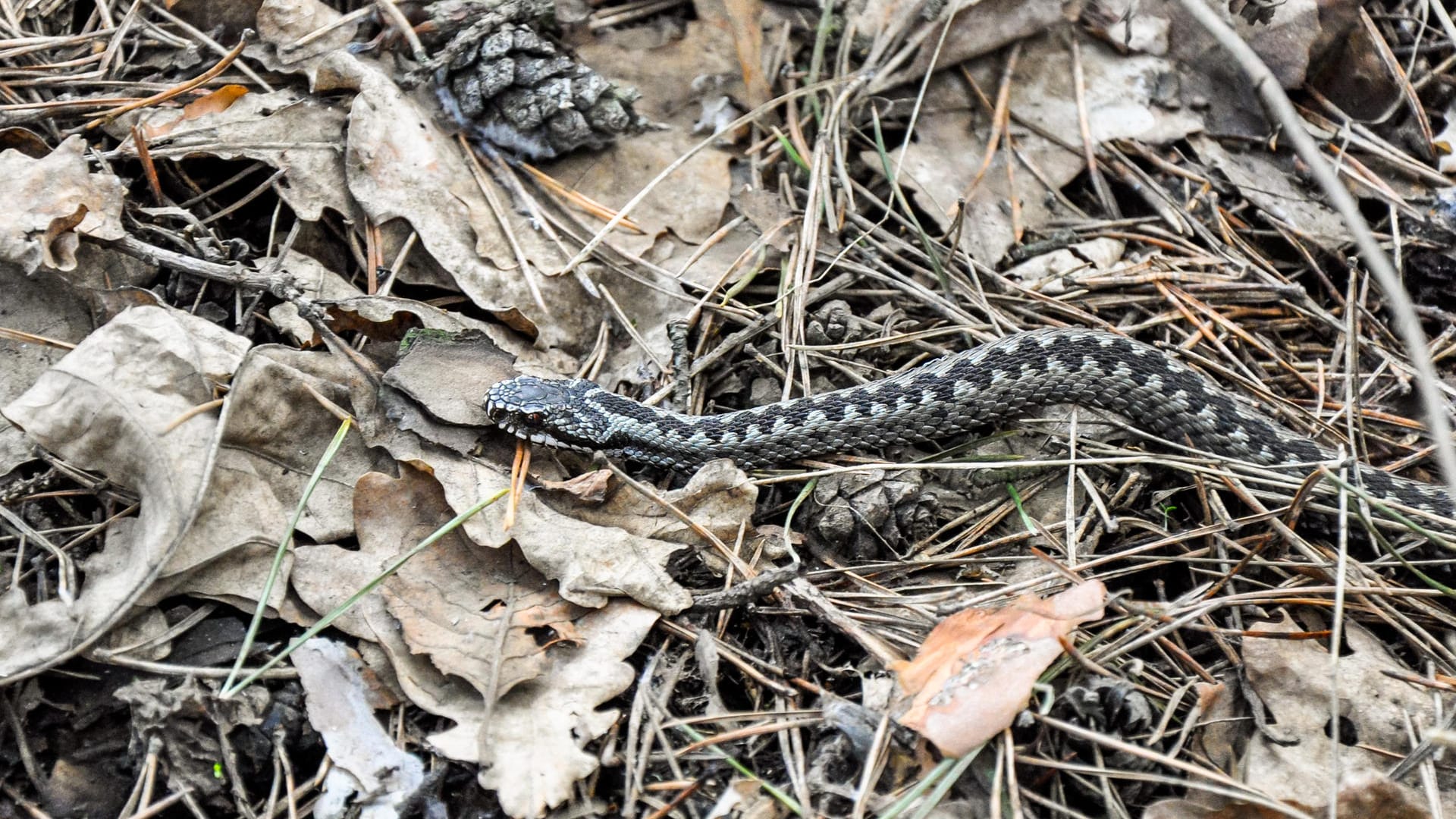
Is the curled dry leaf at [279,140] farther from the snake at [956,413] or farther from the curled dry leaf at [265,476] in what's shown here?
the snake at [956,413]

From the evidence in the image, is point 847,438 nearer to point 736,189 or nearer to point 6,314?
point 736,189

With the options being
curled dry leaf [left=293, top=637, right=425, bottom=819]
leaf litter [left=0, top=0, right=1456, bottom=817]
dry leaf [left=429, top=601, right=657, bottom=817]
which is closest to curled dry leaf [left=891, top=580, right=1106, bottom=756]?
leaf litter [left=0, top=0, right=1456, bottom=817]

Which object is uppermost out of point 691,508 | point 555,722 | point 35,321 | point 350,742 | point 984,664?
point 35,321

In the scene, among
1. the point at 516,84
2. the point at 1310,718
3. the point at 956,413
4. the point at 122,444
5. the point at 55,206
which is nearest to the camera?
the point at 1310,718

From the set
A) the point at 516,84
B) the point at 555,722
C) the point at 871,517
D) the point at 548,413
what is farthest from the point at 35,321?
the point at 871,517

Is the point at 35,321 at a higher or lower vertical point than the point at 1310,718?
higher

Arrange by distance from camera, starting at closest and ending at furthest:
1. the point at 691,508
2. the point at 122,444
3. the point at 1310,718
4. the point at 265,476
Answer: the point at 1310,718 → the point at 122,444 → the point at 265,476 → the point at 691,508

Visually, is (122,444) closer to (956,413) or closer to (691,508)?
(691,508)
